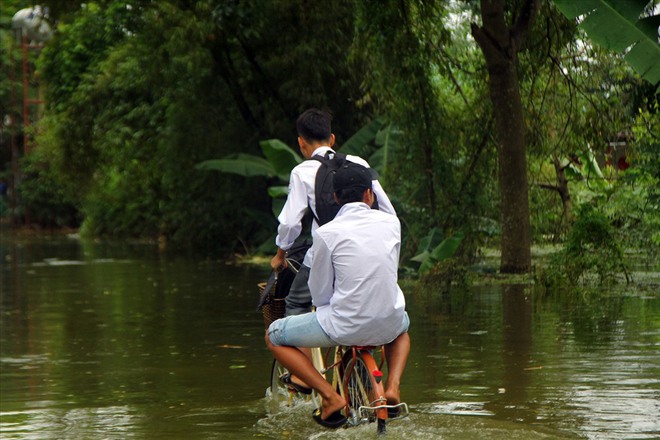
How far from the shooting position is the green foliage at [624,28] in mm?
9953

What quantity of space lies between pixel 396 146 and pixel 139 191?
2043 centimetres

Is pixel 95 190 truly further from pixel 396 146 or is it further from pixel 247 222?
pixel 396 146

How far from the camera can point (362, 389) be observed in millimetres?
7227

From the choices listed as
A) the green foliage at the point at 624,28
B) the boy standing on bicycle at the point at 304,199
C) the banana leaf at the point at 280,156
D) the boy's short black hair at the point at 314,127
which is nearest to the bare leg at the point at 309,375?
the boy standing on bicycle at the point at 304,199

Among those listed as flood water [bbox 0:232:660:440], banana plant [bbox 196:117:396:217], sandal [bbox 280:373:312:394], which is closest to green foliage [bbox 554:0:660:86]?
flood water [bbox 0:232:660:440]

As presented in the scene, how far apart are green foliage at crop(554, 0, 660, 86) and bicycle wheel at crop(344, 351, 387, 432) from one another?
149 inches

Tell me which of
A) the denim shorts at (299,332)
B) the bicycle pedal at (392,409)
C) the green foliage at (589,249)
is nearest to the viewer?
the bicycle pedal at (392,409)

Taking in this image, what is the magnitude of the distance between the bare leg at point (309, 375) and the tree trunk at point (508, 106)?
11.1 m

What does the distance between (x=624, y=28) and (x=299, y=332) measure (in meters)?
4.02

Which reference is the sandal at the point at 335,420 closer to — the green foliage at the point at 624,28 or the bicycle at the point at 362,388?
the bicycle at the point at 362,388

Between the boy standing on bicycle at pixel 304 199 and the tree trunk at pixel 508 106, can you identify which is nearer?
A: the boy standing on bicycle at pixel 304 199

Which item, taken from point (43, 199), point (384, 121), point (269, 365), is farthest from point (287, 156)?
point (43, 199)

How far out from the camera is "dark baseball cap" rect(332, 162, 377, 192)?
745 centimetres

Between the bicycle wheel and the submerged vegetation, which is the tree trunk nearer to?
the submerged vegetation
